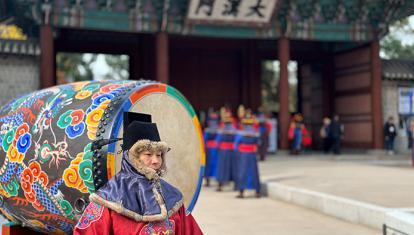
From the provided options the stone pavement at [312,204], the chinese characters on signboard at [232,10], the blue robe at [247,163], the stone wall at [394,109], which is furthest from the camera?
the stone wall at [394,109]

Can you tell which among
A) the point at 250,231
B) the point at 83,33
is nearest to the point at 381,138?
the point at 83,33

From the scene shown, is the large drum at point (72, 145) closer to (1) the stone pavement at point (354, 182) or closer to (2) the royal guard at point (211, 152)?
(1) the stone pavement at point (354, 182)

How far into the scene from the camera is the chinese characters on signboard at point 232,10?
15867mm

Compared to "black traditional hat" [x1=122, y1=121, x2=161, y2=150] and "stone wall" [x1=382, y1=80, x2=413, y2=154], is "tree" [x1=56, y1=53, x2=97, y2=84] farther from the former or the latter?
"black traditional hat" [x1=122, y1=121, x2=161, y2=150]

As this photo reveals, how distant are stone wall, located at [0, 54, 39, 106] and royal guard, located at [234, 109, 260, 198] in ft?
25.0

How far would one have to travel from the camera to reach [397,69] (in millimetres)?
18359

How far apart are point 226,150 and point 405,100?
10.6 metres

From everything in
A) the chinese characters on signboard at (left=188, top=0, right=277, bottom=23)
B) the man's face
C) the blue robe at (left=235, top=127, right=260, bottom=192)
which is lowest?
the blue robe at (left=235, top=127, right=260, bottom=192)

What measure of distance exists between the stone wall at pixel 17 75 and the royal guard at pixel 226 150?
22.5 feet

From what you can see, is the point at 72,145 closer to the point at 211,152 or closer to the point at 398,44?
the point at 211,152

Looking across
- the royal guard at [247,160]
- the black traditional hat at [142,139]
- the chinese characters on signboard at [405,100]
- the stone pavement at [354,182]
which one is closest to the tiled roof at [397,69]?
the chinese characters on signboard at [405,100]

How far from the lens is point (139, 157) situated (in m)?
2.52

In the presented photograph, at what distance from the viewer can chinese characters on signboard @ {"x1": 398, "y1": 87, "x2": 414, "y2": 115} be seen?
18.3 metres

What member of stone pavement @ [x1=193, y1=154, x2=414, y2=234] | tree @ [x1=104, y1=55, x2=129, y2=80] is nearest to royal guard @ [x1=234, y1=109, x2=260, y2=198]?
stone pavement @ [x1=193, y1=154, x2=414, y2=234]
